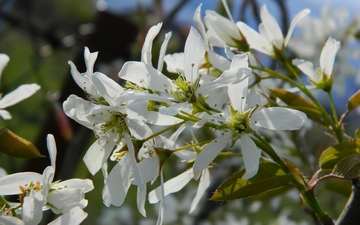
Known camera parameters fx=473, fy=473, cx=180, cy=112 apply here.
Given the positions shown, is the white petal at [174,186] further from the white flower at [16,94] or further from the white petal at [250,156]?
the white flower at [16,94]

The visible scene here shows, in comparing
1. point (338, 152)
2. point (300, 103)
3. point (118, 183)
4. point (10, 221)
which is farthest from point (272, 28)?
point (10, 221)

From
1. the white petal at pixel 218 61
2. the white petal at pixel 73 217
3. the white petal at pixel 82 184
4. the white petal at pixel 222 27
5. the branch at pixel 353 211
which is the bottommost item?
the branch at pixel 353 211

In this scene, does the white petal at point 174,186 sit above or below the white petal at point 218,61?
below

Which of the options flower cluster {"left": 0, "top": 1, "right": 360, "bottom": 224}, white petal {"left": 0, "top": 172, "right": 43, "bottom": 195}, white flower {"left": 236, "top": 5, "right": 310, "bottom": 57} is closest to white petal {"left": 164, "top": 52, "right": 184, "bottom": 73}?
flower cluster {"left": 0, "top": 1, "right": 360, "bottom": 224}

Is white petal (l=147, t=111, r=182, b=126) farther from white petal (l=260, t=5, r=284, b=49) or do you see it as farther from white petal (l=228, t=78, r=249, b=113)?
white petal (l=260, t=5, r=284, b=49)

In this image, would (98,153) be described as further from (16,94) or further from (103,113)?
(16,94)

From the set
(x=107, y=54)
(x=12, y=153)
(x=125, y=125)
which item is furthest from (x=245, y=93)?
(x=107, y=54)

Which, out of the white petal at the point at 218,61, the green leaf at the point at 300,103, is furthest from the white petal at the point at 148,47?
the green leaf at the point at 300,103
